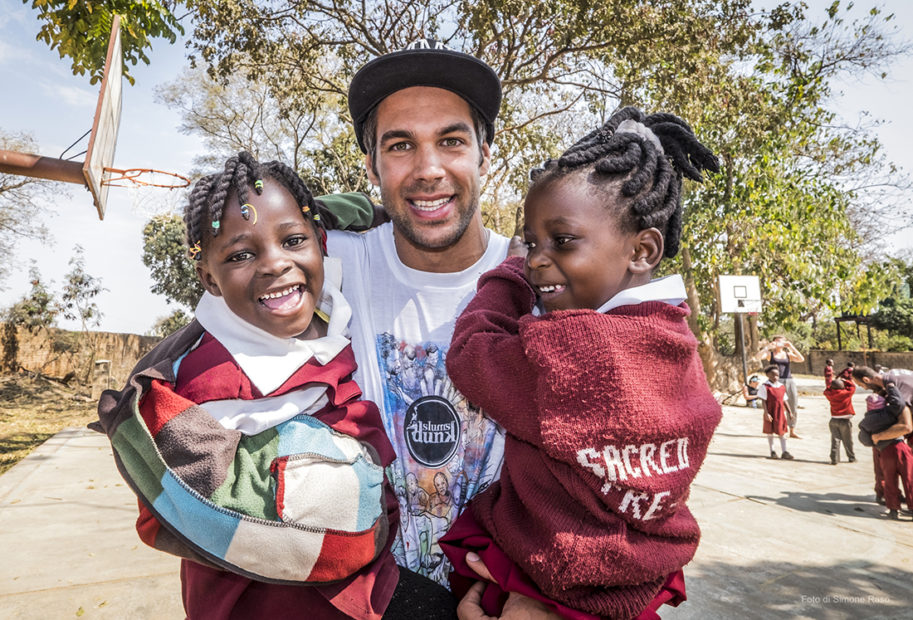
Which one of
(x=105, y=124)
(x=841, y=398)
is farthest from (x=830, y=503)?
(x=105, y=124)

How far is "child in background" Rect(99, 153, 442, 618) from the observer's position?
1237mm

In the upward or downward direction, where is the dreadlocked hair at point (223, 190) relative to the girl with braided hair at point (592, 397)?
upward

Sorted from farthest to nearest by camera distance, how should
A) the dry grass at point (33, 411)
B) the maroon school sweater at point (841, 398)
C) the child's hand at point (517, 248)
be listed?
1. the dry grass at point (33, 411)
2. the maroon school sweater at point (841, 398)
3. the child's hand at point (517, 248)

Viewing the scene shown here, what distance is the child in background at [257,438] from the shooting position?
1.24 metres

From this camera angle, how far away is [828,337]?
119ft

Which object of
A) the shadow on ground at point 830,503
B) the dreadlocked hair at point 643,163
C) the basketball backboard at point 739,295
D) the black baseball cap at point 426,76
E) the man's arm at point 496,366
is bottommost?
the shadow on ground at point 830,503

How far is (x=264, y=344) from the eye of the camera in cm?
149

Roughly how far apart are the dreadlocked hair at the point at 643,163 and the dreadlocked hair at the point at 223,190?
72 cm

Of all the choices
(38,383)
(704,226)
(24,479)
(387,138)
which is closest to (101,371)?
(38,383)

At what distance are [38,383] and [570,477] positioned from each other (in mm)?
22187

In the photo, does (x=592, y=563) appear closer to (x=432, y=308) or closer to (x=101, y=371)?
(x=432, y=308)

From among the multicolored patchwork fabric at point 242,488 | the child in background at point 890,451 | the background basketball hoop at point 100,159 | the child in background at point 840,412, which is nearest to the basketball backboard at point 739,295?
the child in background at point 840,412

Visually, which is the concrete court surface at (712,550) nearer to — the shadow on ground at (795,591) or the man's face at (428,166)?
the shadow on ground at (795,591)

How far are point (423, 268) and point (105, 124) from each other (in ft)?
19.3
